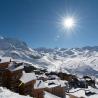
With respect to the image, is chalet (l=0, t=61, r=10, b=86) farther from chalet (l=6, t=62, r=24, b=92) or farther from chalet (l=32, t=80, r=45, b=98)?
chalet (l=32, t=80, r=45, b=98)

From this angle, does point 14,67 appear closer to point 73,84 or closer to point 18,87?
point 18,87

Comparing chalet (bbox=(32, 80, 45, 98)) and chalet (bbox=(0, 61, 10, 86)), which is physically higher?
chalet (bbox=(0, 61, 10, 86))

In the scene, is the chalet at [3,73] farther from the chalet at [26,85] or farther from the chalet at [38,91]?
the chalet at [38,91]

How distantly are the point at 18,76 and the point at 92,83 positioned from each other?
72219mm

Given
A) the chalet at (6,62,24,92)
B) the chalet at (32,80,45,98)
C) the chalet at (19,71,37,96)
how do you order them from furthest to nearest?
the chalet at (6,62,24,92)
the chalet at (32,80,45,98)
the chalet at (19,71,37,96)

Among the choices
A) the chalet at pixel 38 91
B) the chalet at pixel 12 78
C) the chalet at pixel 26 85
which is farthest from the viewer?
the chalet at pixel 12 78

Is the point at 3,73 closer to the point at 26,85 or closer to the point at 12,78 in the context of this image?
the point at 12,78

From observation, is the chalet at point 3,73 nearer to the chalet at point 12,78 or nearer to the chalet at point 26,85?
the chalet at point 12,78

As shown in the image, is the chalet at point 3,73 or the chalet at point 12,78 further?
the chalet at point 12,78

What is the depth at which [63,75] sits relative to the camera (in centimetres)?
12681

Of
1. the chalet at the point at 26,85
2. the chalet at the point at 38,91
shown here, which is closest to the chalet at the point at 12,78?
the chalet at the point at 26,85

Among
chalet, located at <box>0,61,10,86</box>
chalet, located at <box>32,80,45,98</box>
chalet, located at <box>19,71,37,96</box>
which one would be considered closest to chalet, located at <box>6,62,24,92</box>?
chalet, located at <box>0,61,10,86</box>

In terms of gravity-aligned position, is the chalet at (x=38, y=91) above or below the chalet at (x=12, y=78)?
below

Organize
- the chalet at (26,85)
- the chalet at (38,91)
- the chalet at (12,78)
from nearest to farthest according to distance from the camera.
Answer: the chalet at (26,85), the chalet at (38,91), the chalet at (12,78)
